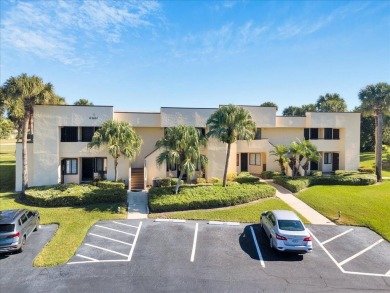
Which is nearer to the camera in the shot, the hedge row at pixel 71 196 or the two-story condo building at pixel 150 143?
the hedge row at pixel 71 196

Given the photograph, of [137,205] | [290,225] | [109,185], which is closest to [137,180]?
[109,185]

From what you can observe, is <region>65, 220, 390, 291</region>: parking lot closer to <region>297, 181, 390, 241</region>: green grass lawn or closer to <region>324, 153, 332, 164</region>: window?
<region>297, 181, 390, 241</region>: green grass lawn

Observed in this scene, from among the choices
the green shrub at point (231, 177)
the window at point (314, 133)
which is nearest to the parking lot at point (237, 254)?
the green shrub at point (231, 177)

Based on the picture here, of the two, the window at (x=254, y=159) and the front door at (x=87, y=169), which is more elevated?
the window at (x=254, y=159)

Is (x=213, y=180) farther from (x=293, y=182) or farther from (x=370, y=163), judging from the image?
(x=370, y=163)

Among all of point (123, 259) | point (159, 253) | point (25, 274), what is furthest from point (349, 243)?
point (25, 274)

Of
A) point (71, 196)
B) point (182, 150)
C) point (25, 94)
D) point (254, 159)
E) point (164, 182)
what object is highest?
point (25, 94)

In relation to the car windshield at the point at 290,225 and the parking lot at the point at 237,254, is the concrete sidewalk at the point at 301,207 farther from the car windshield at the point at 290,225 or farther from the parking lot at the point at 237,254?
the car windshield at the point at 290,225
